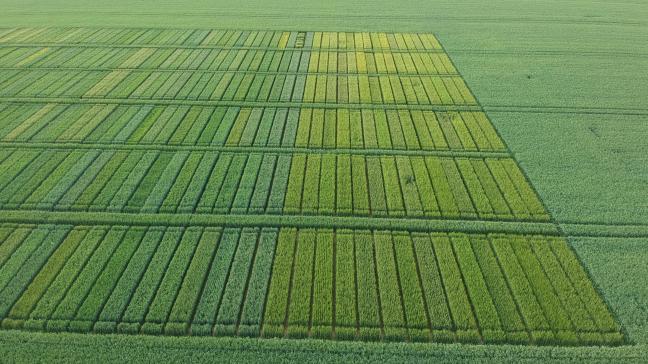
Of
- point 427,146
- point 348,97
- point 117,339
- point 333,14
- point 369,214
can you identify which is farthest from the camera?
point 333,14

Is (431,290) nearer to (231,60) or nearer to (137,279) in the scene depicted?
(137,279)

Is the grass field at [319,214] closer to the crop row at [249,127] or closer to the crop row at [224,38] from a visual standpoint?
the crop row at [249,127]

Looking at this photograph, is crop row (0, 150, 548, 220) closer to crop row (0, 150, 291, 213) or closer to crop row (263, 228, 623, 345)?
crop row (0, 150, 291, 213)

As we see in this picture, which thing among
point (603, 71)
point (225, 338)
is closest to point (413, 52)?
point (603, 71)

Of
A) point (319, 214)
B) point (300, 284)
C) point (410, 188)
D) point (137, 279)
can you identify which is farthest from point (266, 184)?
point (137, 279)

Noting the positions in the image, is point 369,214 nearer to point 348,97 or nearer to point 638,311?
point 638,311

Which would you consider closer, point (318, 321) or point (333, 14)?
point (318, 321)
